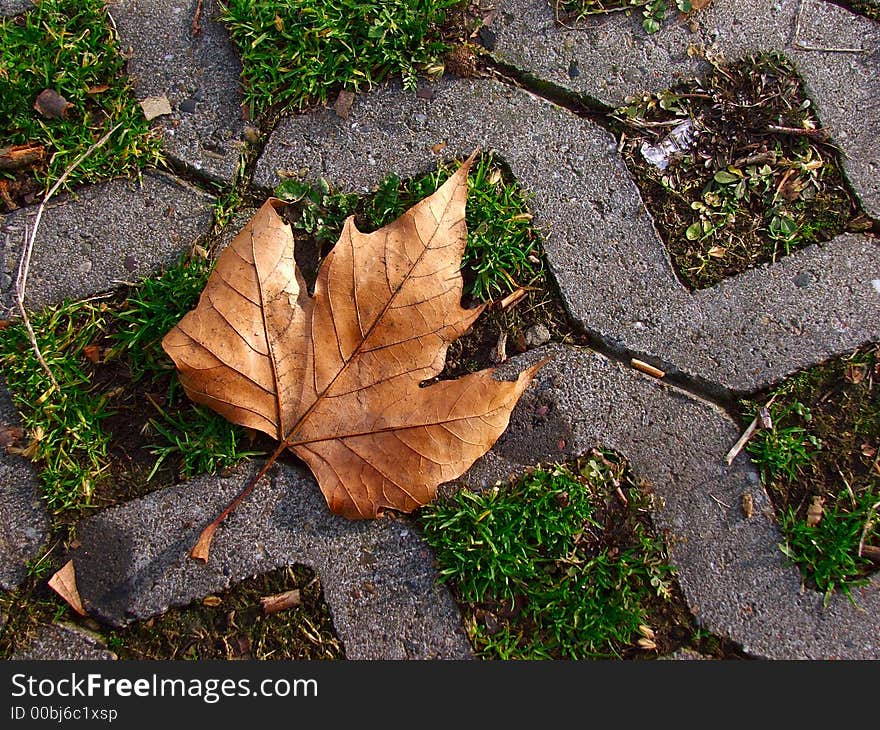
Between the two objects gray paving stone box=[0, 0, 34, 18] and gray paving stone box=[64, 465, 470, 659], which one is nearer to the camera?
gray paving stone box=[64, 465, 470, 659]

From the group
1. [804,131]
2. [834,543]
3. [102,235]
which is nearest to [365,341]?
[102,235]

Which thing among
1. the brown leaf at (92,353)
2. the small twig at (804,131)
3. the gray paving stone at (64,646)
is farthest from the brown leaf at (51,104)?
the small twig at (804,131)

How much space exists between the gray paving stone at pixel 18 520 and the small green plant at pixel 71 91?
0.80 m

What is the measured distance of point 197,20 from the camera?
2.23 m

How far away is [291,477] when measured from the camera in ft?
6.48

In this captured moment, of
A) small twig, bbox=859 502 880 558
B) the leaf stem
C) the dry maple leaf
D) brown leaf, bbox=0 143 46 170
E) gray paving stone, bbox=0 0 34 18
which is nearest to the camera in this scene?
Answer: the dry maple leaf

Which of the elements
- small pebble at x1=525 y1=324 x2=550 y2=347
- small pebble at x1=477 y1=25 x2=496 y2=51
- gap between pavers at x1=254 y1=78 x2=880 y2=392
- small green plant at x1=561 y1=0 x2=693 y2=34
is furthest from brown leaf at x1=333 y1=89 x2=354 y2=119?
small pebble at x1=525 y1=324 x2=550 y2=347

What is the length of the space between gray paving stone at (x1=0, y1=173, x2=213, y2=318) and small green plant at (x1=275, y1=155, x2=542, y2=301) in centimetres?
29

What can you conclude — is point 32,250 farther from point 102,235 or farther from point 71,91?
point 71,91

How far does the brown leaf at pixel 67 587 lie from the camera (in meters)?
1.89

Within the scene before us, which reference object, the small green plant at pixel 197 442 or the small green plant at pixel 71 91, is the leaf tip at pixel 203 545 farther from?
the small green plant at pixel 71 91

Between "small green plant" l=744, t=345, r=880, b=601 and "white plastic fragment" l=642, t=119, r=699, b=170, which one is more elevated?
"white plastic fragment" l=642, t=119, r=699, b=170

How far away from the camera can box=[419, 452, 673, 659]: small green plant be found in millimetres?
1932

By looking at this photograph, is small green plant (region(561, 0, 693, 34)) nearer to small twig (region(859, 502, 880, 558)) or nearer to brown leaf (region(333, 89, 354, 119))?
brown leaf (region(333, 89, 354, 119))
